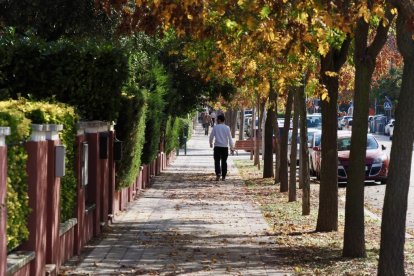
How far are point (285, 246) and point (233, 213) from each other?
5.40 metres

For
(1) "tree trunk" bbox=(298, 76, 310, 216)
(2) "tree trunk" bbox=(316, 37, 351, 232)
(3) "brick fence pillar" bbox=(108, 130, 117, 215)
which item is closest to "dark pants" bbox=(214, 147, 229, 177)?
(1) "tree trunk" bbox=(298, 76, 310, 216)

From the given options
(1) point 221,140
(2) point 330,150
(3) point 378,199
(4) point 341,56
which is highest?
(4) point 341,56

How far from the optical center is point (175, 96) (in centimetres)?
2988

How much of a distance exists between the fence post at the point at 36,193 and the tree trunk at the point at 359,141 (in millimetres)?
4165

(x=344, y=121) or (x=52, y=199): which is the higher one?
(x=344, y=121)

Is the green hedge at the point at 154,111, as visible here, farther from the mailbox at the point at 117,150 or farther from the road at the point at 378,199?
the mailbox at the point at 117,150

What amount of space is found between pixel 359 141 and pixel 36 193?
4.41 m

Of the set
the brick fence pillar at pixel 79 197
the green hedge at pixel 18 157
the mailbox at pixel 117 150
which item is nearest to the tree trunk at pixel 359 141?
the brick fence pillar at pixel 79 197

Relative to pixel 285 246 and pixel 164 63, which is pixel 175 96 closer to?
pixel 164 63

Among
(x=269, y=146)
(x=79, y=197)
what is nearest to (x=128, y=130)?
(x=79, y=197)

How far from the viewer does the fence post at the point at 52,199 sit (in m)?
10.6

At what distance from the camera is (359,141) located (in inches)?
491

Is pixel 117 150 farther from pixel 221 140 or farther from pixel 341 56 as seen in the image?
pixel 221 140

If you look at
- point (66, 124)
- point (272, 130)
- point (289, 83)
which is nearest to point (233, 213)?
point (289, 83)
